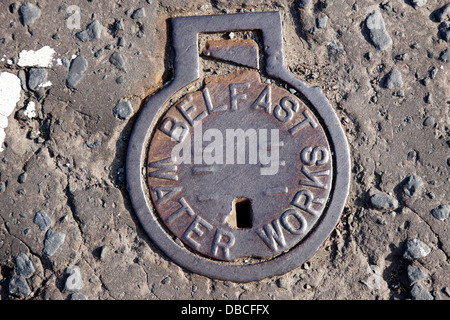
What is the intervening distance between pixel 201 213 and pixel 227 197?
14cm

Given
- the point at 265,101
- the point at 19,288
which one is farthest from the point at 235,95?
the point at 19,288

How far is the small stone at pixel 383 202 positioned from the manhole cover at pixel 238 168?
0.15 meters

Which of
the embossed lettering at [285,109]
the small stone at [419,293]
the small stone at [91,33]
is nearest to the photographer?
the small stone at [419,293]

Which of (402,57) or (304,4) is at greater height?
(304,4)

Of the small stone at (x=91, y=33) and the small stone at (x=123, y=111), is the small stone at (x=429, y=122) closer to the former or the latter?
the small stone at (x=123, y=111)

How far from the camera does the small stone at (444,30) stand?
2.13 metres

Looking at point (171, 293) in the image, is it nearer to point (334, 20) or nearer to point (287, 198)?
point (287, 198)

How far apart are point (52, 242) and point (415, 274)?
1606 millimetres

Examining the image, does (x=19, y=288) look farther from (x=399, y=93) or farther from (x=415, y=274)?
(x=399, y=93)

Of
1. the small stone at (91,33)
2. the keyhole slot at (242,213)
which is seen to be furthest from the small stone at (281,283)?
the small stone at (91,33)

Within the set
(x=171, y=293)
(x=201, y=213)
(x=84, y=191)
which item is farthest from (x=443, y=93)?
(x=84, y=191)

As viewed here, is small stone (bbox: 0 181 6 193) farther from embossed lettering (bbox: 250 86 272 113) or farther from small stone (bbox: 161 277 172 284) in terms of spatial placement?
embossed lettering (bbox: 250 86 272 113)

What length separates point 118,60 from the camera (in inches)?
84.1

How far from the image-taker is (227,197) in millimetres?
1998
